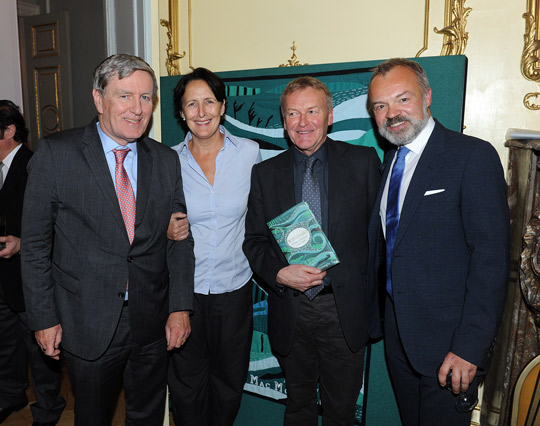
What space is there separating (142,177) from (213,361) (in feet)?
4.10

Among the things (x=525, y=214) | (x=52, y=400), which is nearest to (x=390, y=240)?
(x=525, y=214)

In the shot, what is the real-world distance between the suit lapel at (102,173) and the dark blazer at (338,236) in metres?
0.75

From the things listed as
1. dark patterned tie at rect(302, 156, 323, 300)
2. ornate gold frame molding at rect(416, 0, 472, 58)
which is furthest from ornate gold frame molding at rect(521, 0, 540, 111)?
dark patterned tie at rect(302, 156, 323, 300)

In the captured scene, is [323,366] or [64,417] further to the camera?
[64,417]

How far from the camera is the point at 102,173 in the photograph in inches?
77.7

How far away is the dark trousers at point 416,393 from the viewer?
1.79 meters

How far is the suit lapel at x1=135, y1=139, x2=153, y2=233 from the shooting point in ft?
6.76

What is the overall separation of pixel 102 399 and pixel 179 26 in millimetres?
2556

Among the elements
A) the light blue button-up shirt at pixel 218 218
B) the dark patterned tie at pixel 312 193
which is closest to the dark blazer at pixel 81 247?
the light blue button-up shirt at pixel 218 218

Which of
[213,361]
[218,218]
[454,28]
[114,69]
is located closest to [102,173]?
[114,69]

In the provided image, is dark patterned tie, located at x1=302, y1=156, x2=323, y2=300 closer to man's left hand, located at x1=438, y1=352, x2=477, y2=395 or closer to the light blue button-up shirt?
the light blue button-up shirt

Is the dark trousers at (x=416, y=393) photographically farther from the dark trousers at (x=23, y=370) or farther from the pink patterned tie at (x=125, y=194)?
the dark trousers at (x=23, y=370)

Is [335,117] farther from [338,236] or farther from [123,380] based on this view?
[123,380]

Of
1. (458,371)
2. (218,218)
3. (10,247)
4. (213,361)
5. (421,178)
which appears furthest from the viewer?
(10,247)
